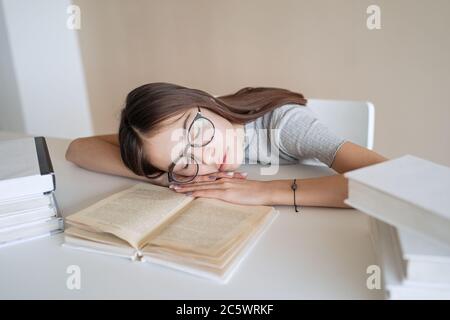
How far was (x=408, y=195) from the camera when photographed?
1.43ft

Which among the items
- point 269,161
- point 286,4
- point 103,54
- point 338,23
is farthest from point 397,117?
point 103,54

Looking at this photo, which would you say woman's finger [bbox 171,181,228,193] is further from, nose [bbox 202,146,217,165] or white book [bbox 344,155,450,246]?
white book [bbox 344,155,450,246]

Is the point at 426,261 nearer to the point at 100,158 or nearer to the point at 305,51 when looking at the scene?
the point at 100,158

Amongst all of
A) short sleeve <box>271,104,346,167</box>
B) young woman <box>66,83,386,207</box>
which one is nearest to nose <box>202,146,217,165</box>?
young woman <box>66,83,386,207</box>

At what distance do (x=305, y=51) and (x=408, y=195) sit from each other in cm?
145

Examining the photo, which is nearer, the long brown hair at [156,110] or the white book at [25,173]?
the white book at [25,173]

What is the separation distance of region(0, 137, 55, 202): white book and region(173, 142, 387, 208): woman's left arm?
10.1 inches

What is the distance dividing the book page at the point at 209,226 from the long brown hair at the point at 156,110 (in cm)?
21

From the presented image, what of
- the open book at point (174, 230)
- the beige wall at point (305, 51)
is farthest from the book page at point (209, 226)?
the beige wall at point (305, 51)

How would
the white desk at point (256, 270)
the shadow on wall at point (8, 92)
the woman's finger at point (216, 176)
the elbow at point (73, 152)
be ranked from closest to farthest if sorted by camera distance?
the white desk at point (256, 270), the woman's finger at point (216, 176), the elbow at point (73, 152), the shadow on wall at point (8, 92)

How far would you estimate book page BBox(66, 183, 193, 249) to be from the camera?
64cm

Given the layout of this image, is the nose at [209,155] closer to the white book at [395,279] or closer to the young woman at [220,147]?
the young woman at [220,147]

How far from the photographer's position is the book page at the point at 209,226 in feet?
1.93

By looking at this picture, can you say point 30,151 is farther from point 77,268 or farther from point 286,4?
point 286,4
